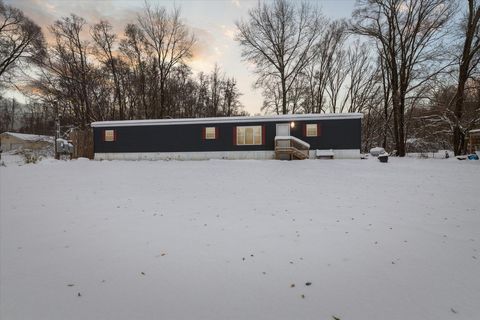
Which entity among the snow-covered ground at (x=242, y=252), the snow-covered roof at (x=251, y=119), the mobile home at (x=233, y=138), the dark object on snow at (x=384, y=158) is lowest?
the snow-covered ground at (x=242, y=252)

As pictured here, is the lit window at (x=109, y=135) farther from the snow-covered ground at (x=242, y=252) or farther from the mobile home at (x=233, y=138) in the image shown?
the snow-covered ground at (x=242, y=252)

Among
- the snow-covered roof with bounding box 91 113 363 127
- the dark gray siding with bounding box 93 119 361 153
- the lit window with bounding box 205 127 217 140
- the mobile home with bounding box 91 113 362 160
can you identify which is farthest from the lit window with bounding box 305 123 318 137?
the lit window with bounding box 205 127 217 140

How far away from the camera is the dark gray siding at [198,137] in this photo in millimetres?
16328

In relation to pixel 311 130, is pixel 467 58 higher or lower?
higher

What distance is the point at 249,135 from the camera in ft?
56.4

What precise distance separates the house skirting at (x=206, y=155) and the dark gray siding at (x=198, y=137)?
28 cm

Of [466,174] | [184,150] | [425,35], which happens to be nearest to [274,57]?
[425,35]

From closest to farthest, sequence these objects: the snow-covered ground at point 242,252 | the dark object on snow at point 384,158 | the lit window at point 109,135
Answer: the snow-covered ground at point 242,252
the dark object on snow at point 384,158
the lit window at point 109,135

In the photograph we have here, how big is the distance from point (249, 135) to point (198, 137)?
391cm

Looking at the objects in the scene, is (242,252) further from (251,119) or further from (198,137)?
(198,137)

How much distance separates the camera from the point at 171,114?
33.5 meters

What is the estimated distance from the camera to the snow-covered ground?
3.21m

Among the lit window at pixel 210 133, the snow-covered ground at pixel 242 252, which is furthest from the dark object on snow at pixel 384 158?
the lit window at pixel 210 133

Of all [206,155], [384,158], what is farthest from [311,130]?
[206,155]
